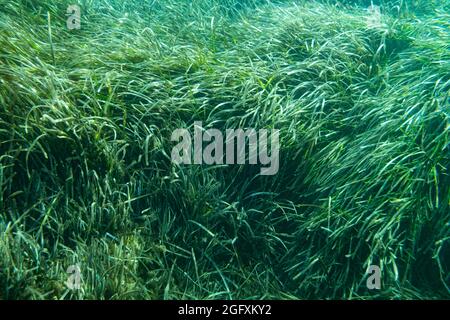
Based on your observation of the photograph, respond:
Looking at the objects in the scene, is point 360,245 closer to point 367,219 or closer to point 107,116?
point 367,219

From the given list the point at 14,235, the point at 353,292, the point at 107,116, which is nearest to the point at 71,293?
the point at 14,235

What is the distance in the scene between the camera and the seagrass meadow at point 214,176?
256 cm

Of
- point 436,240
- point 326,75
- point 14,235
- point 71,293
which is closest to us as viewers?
point 71,293

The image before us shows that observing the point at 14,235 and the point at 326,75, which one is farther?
the point at 326,75

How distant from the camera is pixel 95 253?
2479 mm

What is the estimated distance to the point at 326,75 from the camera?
3428 mm

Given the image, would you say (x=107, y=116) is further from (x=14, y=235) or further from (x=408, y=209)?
(x=408, y=209)

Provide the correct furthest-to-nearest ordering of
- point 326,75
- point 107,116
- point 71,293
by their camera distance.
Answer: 1. point 326,75
2. point 107,116
3. point 71,293

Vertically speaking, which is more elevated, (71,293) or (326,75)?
(326,75)

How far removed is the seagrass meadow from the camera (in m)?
2.56

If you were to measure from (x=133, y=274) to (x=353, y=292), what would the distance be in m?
1.21

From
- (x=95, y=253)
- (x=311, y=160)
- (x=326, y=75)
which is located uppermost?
(x=326, y=75)

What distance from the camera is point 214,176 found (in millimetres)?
2949

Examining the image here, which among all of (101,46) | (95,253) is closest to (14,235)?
Answer: (95,253)
